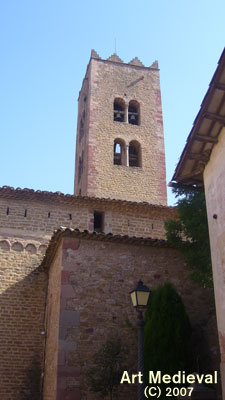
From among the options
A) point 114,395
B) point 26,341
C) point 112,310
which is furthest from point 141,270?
point 26,341

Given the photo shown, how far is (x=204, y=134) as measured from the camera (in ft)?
27.8

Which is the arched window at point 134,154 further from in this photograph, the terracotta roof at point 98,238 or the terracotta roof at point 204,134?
the terracotta roof at point 204,134

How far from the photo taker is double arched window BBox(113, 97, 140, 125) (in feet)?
78.0

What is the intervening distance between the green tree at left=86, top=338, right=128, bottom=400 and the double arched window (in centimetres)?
1496

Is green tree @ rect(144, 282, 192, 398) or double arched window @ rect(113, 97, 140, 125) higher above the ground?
double arched window @ rect(113, 97, 140, 125)

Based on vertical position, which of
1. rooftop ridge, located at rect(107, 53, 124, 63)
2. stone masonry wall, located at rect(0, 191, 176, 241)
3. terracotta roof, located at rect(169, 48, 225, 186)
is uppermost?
rooftop ridge, located at rect(107, 53, 124, 63)

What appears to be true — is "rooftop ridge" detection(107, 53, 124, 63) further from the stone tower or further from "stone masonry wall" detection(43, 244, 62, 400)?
"stone masonry wall" detection(43, 244, 62, 400)

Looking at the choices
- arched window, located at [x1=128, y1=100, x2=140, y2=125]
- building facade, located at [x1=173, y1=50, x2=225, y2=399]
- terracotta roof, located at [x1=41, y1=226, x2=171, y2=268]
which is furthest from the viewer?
arched window, located at [x1=128, y1=100, x2=140, y2=125]


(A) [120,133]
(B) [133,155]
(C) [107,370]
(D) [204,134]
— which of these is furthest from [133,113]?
(C) [107,370]

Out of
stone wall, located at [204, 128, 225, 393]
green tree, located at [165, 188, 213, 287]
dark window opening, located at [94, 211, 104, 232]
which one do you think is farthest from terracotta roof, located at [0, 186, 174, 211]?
stone wall, located at [204, 128, 225, 393]

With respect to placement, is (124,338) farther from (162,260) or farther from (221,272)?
(221,272)

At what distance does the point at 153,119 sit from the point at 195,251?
1290 centimetres

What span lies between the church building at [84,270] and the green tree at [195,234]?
48 centimetres

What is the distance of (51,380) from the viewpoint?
1159 centimetres
